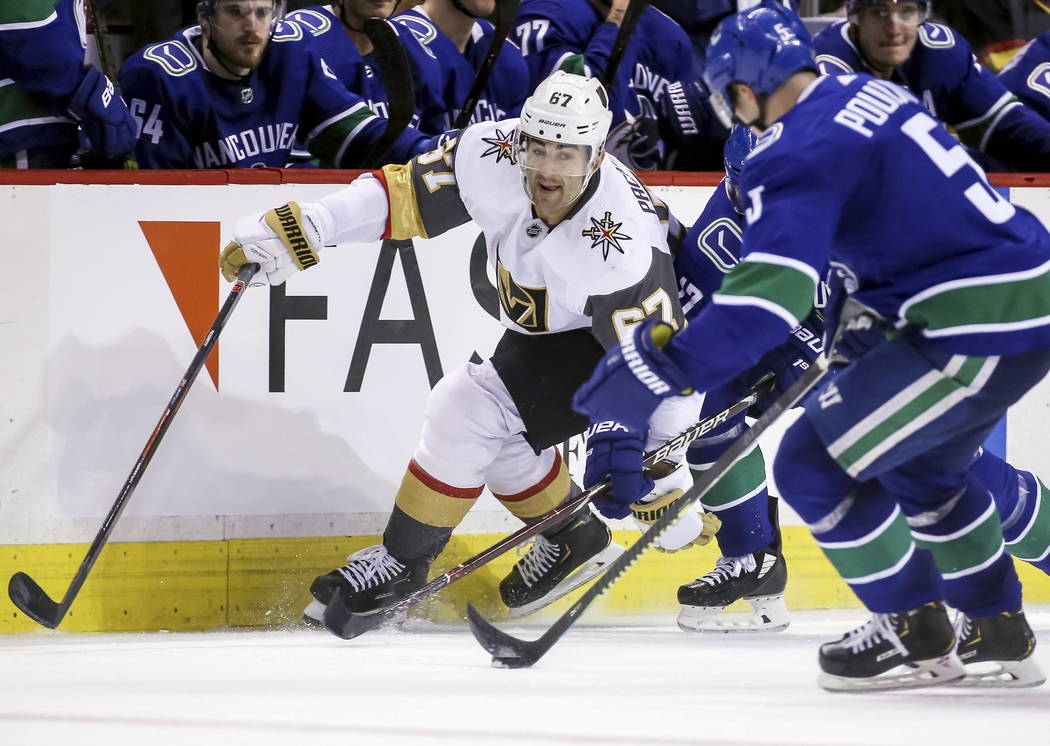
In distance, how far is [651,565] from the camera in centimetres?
362

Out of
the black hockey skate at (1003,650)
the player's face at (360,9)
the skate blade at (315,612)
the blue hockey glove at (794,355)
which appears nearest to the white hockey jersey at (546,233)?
the blue hockey glove at (794,355)

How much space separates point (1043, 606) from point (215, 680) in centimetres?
225

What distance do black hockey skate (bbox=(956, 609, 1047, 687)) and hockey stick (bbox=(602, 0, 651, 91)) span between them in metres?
2.05

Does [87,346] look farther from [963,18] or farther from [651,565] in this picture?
[963,18]

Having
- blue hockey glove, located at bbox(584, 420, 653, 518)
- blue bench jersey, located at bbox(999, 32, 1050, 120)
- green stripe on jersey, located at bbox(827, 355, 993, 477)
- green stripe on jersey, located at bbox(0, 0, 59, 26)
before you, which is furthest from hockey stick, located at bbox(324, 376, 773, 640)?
blue bench jersey, located at bbox(999, 32, 1050, 120)

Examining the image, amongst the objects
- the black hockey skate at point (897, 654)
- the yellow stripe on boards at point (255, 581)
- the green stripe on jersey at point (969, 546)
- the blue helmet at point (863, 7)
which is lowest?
the yellow stripe on boards at point (255, 581)

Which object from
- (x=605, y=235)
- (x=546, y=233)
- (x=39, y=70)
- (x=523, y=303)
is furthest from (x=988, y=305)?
(x=39, y=70)

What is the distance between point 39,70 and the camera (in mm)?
3295

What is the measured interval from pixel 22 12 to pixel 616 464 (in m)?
1.73

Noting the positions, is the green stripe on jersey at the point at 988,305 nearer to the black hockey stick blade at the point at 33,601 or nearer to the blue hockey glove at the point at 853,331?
Result: the blue hockey glove at the point at 853,331

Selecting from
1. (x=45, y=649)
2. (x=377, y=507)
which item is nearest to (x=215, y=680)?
(x=45, y=649)

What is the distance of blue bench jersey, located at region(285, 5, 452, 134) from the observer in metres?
3.87

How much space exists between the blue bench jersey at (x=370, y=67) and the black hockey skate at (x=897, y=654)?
199cm

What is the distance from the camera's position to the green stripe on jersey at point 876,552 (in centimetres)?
238
